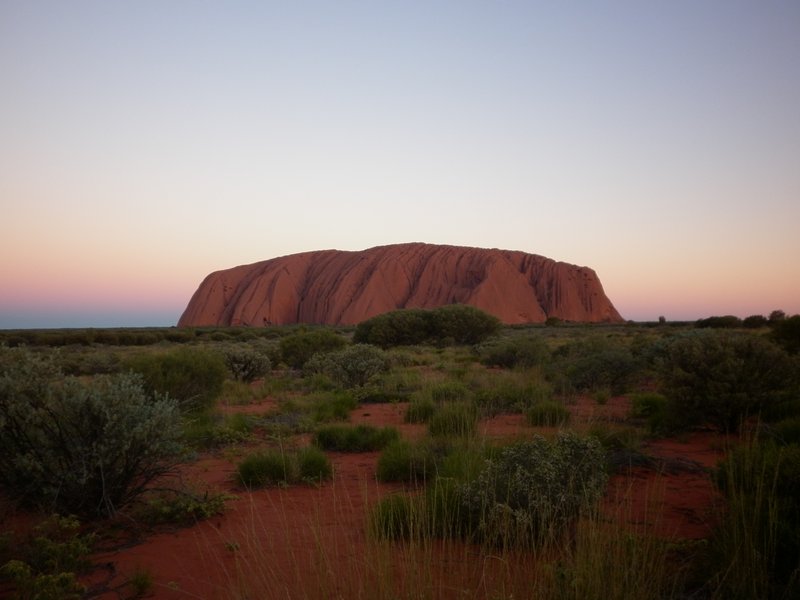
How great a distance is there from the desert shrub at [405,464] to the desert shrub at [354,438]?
1182 millimetres

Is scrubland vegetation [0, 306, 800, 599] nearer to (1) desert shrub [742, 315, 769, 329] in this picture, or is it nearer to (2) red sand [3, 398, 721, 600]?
(2) red sand [3, 398, 721, 600]

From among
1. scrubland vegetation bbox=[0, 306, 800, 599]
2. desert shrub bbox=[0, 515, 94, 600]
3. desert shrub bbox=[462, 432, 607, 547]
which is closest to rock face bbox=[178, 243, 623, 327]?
scrubland vegetation bbox=[0, 306, 800, 599]

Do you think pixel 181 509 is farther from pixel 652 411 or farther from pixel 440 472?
pixel 652 411

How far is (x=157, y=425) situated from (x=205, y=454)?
8.72 ft

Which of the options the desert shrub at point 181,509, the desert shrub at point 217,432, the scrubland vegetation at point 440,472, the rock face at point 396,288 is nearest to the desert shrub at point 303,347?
the scrubland vegetation at point 440,472

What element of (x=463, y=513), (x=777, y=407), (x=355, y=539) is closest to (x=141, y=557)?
(x=355, y=539)

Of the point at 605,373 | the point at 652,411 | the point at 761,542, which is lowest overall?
the point at 652,411

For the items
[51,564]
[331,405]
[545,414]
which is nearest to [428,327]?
[331,405]

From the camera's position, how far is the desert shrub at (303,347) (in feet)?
62.6

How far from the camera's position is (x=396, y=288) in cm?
6869

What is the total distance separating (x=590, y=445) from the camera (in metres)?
4.26

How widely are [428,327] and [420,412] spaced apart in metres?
19.6

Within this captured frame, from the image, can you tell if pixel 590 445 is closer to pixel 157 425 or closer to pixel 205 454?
pixel 157 425

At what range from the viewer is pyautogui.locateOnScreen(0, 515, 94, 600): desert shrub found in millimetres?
3025
